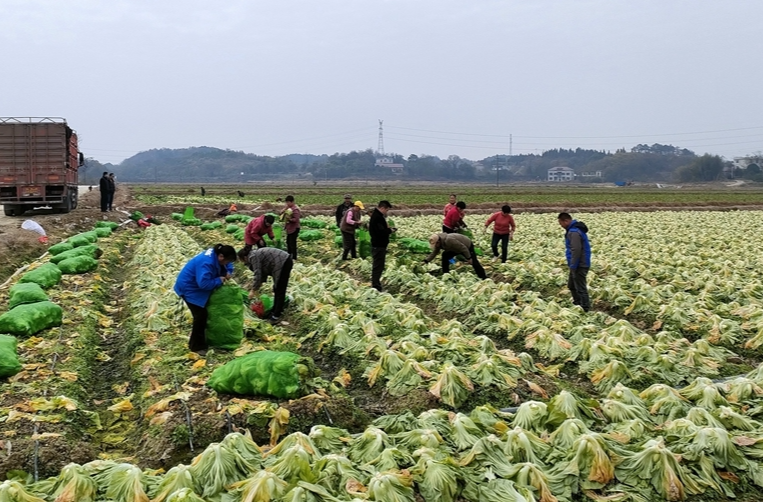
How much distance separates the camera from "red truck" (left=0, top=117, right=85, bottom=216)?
26.1 m

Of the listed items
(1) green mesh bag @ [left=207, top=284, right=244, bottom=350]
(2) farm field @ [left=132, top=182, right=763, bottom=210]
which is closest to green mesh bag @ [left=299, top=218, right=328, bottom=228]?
(2) farm field @ [left=132, top=182, right=763, bottom=210]

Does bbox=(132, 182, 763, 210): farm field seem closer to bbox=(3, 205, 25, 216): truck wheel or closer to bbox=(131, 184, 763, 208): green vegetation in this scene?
bbox=(131, 184, 763, 208): green vegetation

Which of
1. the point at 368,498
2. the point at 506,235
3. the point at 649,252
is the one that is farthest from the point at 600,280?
the point at 368,498

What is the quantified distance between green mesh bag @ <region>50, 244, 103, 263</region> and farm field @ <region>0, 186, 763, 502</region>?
1.30 meters

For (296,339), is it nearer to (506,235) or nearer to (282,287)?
(282,287)

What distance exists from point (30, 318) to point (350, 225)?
29.7ft

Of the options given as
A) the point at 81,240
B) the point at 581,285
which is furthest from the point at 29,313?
the point at 81,240

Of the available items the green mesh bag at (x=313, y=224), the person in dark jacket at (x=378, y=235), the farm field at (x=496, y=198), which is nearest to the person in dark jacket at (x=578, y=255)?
the person in dark jacket at (x=378, y=235)

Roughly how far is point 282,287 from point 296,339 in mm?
1239

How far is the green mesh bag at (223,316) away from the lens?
836 centimetres

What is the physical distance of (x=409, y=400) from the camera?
691cm

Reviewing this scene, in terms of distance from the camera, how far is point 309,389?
6930 mm

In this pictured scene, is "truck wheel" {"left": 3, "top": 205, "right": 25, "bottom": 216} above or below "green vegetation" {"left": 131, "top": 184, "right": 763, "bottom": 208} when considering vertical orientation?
below

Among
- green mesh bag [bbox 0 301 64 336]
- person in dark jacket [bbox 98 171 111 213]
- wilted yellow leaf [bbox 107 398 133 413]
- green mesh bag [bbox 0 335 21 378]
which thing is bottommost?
wilted yellow leaf [bbox 107 398 133 413]
